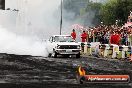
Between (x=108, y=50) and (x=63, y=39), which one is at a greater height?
(x=63, y=39)

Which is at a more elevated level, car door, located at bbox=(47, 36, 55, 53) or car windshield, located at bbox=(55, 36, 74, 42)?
car windshield, located at bbox=(55, 36, 74, 42)

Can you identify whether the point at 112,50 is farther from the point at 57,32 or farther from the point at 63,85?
the point at 57,32

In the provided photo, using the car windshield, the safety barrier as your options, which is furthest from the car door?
the safety barrier

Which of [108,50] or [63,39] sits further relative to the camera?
[63,39]

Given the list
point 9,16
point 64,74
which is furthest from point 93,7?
point 64,74

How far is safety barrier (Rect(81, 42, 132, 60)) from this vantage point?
2967 centimetres

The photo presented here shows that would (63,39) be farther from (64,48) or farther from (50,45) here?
(64,48)

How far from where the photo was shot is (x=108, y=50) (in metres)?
32.0

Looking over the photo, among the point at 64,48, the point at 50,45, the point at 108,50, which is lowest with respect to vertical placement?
the point at 108,50

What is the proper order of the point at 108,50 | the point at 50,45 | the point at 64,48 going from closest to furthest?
the point at 64,48, the point at 108,50, the point at 50,45

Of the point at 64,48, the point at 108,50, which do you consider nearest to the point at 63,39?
the point at 64,48

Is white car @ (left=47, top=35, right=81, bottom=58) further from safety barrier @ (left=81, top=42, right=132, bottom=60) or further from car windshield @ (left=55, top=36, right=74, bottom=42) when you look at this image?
safety barrier @ (left=81, top=42, right=132, bottom=60)

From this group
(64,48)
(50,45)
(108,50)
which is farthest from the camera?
(50,45)

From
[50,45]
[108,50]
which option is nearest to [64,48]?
[50,45]
